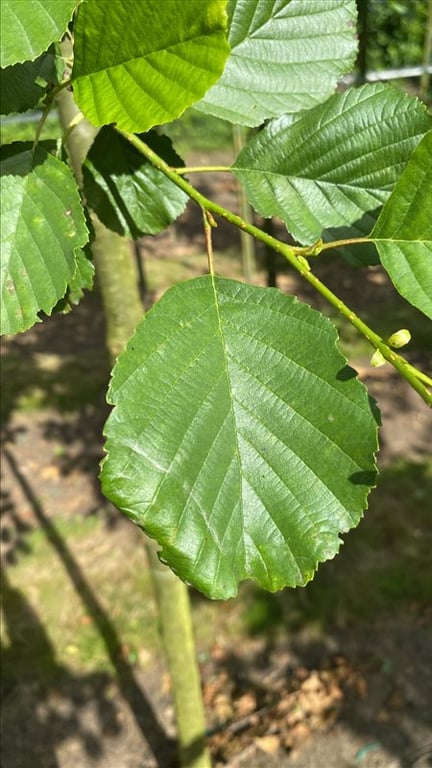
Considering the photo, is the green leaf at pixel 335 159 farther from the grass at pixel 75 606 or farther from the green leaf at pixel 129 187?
the grass at pixel 75 606

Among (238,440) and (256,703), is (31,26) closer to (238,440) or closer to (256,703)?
(238,440)

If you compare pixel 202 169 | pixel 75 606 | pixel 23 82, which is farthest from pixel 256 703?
pixel 23 82

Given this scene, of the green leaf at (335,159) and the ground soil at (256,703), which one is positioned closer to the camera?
the green leaf at (335,159)

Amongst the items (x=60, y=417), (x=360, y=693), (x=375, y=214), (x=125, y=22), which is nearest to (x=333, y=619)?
(x=360, y=693)

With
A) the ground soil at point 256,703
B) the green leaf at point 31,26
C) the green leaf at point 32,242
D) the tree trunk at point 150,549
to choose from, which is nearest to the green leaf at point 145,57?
the green leaf at point 31,26

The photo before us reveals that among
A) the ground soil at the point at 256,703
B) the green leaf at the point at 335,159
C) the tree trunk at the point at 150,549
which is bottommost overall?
the ground soil at the point at 256,703

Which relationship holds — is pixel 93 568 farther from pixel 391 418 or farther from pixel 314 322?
pixel 314 322

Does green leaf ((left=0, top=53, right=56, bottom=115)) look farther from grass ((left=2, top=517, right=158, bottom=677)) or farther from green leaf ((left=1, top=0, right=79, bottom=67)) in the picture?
grass ((left=2, top=517, right=158, bottom=677))
